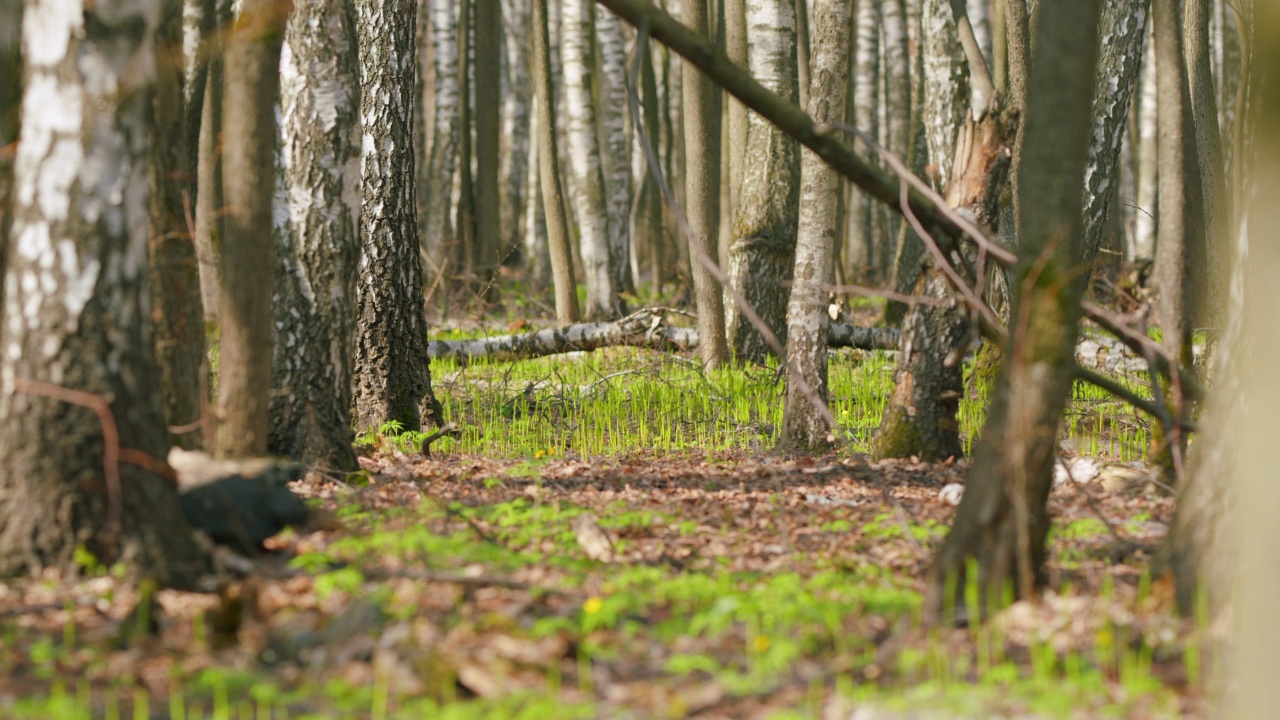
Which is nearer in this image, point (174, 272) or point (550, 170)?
point (174, 272)

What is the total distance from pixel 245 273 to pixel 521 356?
6.87 m

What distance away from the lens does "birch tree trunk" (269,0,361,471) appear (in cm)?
620

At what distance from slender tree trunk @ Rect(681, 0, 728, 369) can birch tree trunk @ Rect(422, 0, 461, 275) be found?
756 cm

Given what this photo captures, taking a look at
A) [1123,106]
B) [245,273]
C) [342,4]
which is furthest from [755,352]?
[245,273]

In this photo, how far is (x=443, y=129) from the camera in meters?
19.0

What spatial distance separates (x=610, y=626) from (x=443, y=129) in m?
16.4

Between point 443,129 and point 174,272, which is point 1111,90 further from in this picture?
point 443,129

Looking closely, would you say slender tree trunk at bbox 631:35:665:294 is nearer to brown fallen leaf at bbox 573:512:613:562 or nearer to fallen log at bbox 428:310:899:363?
fallen log at bbox 428:310:899:363

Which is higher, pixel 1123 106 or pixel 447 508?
pixel 1123 106

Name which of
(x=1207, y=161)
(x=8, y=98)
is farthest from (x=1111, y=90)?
(x=8, y=98)

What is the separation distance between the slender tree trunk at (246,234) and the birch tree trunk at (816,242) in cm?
375

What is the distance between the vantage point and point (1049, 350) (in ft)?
12.8

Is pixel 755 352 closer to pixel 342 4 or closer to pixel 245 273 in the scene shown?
pixel 342 4

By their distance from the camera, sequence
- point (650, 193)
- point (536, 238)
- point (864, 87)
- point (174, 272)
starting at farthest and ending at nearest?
point (650, 193)
point (536, 238)
point (864, 87)
point (174, 272)
